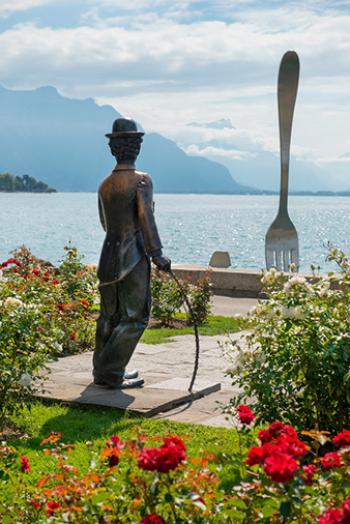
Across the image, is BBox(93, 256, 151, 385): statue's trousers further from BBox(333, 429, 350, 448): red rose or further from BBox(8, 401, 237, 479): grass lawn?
BBox(333, 429, 350, 448): red rose

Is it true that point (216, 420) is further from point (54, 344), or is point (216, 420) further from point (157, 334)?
point (157, 334)

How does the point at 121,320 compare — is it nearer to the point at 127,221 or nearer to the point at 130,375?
the point at 130,375

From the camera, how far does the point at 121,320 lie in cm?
740

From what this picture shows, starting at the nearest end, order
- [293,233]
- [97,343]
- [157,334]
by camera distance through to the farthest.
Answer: [97,343] < [157,334] < [293,233]

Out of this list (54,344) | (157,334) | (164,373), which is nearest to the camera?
(54,344)

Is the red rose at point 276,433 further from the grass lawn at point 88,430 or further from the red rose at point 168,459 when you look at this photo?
the grass lawn at point 88,430

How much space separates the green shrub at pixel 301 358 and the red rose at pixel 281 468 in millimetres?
2402

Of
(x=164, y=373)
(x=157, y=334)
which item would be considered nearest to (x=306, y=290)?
(x=164, y=373)

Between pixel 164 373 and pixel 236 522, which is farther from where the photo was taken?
pixel 164 373

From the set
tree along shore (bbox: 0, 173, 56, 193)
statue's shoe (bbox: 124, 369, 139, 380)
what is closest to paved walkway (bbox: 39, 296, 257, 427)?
statue's shoe (bbox: 124, 369, 139, 380)

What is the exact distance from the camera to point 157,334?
11.1 meters

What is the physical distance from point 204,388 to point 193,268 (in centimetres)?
925

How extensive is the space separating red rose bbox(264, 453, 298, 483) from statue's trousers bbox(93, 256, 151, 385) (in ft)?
15.2

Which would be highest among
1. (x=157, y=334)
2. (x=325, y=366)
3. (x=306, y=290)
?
(x=306, y=290)
